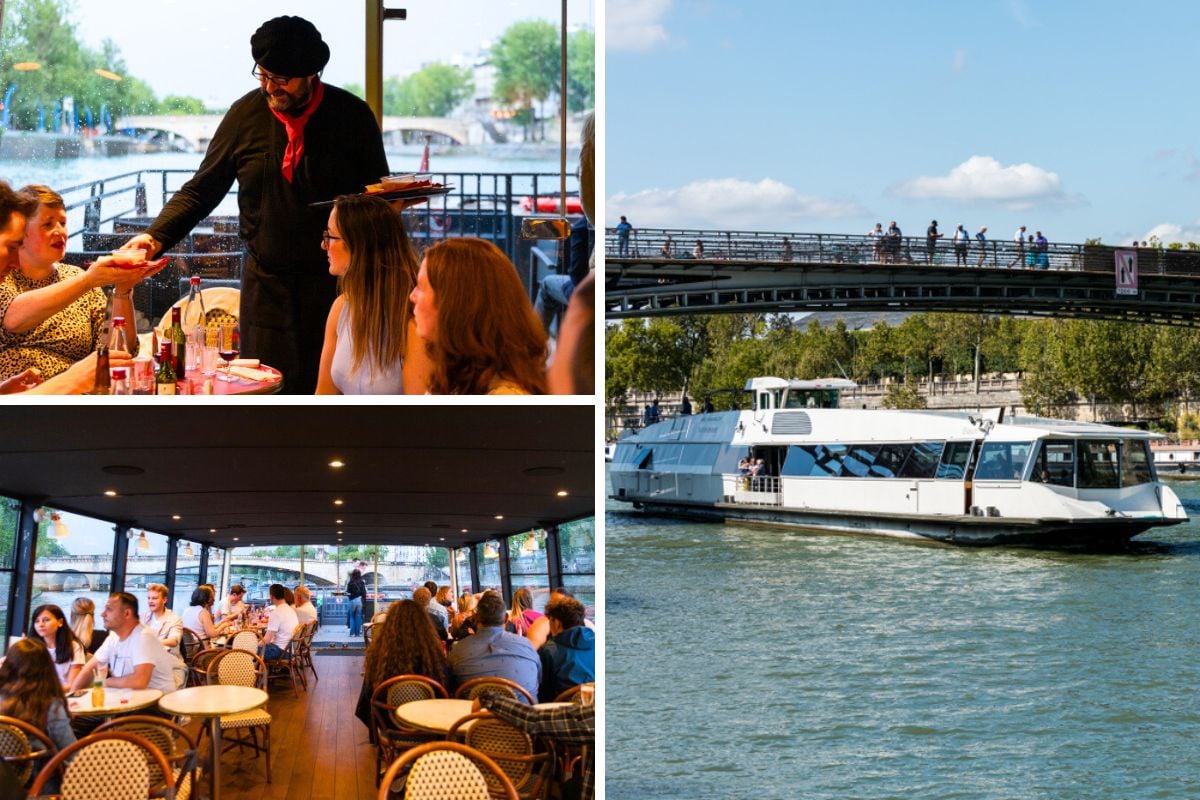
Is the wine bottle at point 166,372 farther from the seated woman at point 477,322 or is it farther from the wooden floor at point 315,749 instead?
the wooden floor at point 315,749

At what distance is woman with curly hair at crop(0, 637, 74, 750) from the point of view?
3.39 m

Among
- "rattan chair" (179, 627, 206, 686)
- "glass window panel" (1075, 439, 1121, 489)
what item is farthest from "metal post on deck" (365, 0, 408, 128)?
"glass window panel" (1075, 439, 1121, 489)

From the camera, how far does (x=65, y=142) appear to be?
3.45 m

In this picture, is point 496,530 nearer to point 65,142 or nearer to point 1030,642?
point 65,142

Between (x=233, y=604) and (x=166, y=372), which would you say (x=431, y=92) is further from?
(x=233, y=604)

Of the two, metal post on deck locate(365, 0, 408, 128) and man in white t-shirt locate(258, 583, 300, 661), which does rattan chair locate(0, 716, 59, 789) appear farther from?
metal post on deck locate(365, 0, 408, 128)

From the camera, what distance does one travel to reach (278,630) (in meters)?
3.77

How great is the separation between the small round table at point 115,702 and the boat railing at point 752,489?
25.1m

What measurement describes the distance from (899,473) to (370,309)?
2395cm

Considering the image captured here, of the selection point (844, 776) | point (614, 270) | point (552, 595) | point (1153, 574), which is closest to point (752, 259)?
point (614, 270)

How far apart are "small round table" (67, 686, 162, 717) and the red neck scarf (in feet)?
4.49

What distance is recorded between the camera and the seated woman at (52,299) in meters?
3.37

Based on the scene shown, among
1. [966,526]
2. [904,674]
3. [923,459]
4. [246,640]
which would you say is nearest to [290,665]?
[246,640]

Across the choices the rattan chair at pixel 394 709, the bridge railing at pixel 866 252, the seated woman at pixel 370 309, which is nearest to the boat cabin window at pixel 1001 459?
the bridge railing at pixel 866 252
